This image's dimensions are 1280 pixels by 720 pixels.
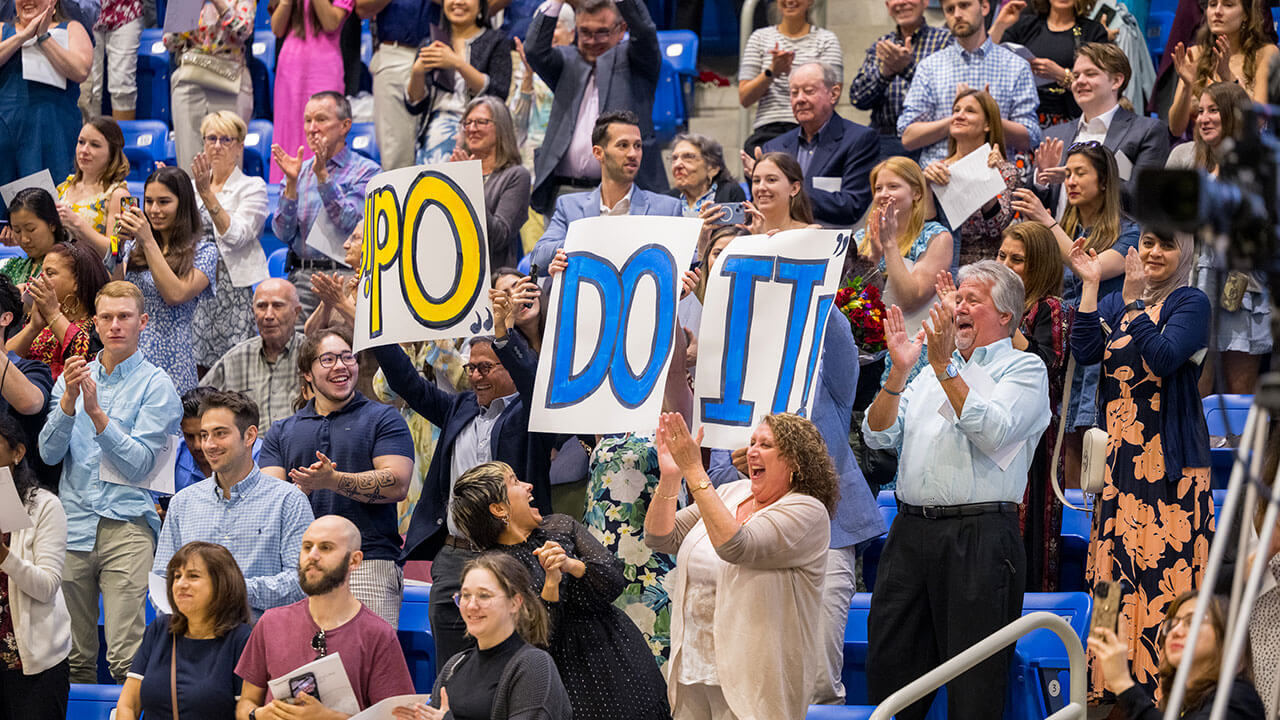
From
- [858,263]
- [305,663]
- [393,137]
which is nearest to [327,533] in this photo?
[305,663]

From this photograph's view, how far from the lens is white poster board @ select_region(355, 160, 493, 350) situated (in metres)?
5.35

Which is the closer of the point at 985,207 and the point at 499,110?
the point at 985,207

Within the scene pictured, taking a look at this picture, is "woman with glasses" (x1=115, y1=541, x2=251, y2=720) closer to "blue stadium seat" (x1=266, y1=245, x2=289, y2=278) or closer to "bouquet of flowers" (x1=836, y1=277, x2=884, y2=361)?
"bouquet of flowers" (x1=836, y1=277, x2=884, y2=361)

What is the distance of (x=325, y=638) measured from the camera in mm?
4758

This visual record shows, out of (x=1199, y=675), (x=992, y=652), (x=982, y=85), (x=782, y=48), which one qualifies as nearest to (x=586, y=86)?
(x=782, y=48)

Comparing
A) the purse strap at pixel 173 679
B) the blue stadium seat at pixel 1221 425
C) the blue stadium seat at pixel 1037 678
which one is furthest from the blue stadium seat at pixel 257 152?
the blue stadium seat at pixel 1037 678

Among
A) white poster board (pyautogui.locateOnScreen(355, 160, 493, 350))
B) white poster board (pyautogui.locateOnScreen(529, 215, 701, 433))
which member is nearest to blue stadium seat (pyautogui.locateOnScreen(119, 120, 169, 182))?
white poster board (pyautogui.locateOnScreen(355, 160, 493, 350))

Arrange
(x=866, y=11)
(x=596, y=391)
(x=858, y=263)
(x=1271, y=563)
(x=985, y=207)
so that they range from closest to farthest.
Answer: (x=1271, y=563)
(x=596, y=391)
(x=858, y=263)
(x=985, y=207)
(x=866, y=11)

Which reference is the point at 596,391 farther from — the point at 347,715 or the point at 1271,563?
the point at 1271,563

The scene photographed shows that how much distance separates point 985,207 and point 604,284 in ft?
6.50

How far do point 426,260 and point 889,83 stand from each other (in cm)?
298

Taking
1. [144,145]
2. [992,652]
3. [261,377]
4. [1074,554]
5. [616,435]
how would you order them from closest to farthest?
[992,652] < [616,435] < [1074,554] < [261,377] < [144,145]

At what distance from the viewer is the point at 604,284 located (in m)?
5.12

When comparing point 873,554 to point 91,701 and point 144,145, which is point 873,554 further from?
point 144,145
